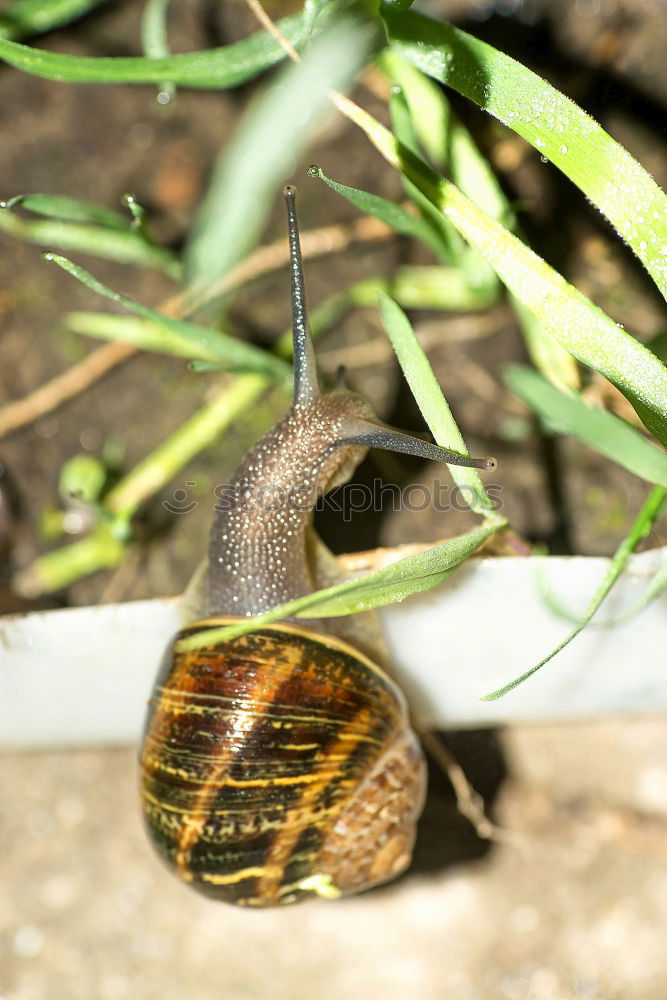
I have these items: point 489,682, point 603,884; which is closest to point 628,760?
point 603,884

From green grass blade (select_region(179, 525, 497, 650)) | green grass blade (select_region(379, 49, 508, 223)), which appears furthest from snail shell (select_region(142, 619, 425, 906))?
green grass blade (select_region(379, 49, 508, 223))

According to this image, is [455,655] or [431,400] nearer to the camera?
[431,400]

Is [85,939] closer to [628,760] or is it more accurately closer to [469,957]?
[469,957]

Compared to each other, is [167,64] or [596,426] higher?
[167,64]

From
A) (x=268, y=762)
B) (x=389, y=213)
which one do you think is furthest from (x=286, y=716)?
(x=389, y=213)

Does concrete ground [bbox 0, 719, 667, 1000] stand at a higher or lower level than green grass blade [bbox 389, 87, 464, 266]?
lower

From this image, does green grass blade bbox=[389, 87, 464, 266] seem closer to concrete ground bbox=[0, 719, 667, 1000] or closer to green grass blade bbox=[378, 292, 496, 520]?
green grass blade bbox=[378, 292, 496, 520]

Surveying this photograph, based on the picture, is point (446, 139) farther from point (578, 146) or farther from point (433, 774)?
point (433, 774)
